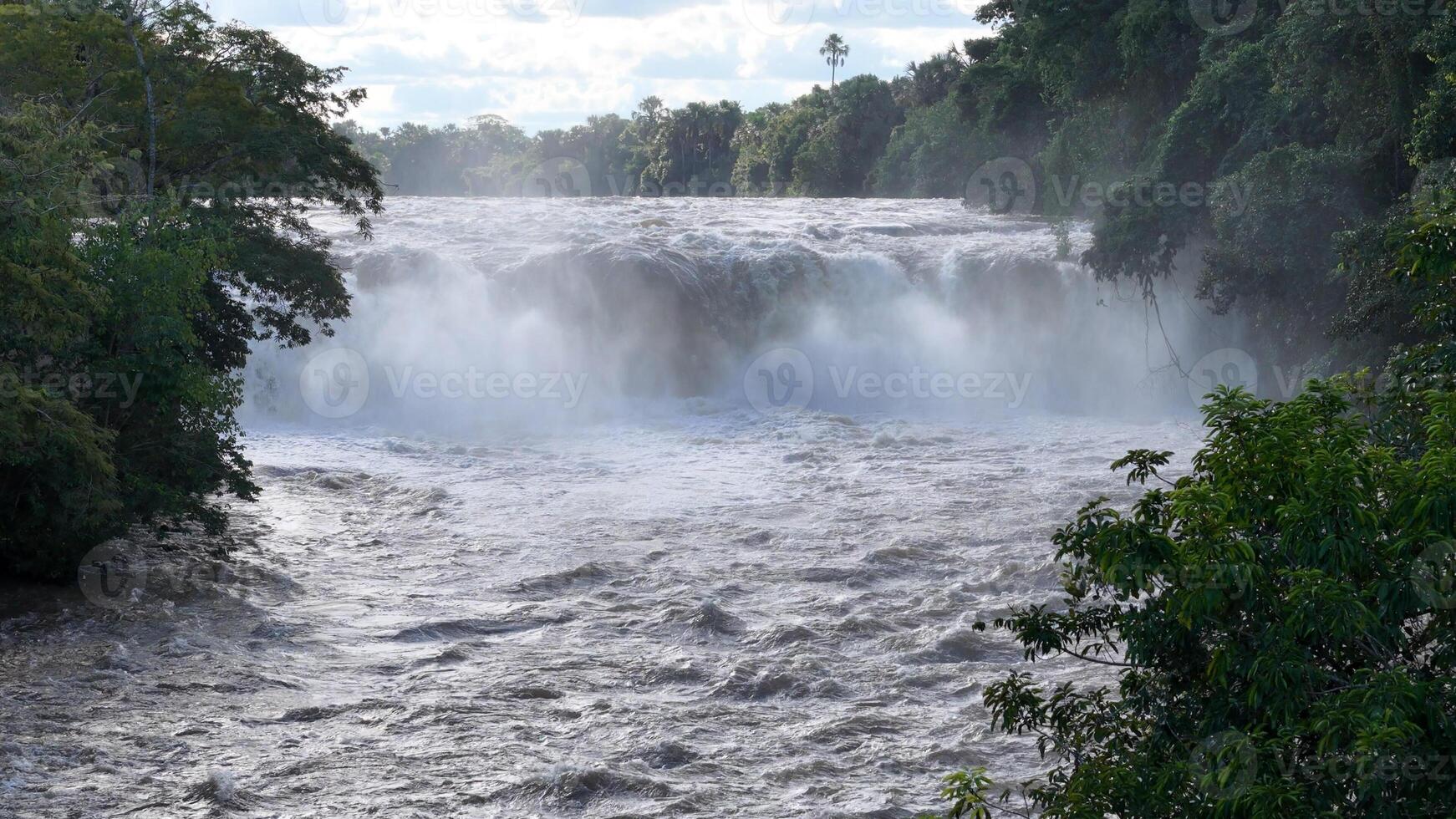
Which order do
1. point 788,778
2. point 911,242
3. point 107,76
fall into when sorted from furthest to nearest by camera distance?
point 911,242, point 107,76, point 788,778

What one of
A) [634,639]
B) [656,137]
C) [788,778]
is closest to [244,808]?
[788,778]

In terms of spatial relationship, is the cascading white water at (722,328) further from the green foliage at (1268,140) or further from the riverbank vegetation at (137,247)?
the riverbank vegetation at (137,247)

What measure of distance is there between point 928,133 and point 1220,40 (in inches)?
1060

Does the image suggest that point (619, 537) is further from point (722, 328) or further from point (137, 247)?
point (722, 328)

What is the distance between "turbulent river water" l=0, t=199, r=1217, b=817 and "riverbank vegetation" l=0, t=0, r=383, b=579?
1.27 m

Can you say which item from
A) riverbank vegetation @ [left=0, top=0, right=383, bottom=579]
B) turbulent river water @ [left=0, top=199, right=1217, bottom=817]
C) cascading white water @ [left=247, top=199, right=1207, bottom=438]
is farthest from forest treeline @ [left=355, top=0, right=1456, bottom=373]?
riverbank vegetation @ [left=0, top=0, right=383, bottom=579]

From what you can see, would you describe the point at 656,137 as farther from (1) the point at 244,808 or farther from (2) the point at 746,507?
(1) the point at 244,808

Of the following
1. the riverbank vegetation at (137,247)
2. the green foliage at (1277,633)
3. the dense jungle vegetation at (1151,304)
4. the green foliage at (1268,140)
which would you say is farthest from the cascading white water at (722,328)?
the green foliage at (1277,633)

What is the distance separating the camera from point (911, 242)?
3111cm

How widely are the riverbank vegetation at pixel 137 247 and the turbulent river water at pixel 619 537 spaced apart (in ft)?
4.18

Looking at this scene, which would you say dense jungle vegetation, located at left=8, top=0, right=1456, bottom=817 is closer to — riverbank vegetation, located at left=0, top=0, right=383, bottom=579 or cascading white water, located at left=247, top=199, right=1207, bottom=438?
riverbank vegetation, located at left=0, top=0, right=383, bottom=579

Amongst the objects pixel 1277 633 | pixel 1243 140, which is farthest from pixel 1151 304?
pixel 1277 633

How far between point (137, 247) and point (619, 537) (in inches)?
262

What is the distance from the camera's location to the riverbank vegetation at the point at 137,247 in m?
11.6
